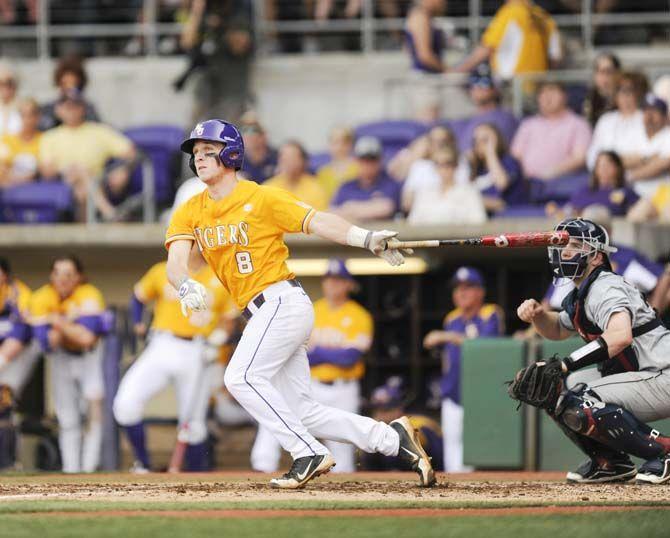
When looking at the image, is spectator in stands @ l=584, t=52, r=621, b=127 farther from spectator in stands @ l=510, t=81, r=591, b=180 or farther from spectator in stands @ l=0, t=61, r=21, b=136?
spectator in stands @ l=0, t=61, r=21, b=136

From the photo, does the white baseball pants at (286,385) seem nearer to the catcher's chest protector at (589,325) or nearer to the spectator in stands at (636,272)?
the catcher's chest protector at (589,325)

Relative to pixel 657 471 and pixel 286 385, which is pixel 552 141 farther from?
pixel 286 385

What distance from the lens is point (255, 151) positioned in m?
12.2

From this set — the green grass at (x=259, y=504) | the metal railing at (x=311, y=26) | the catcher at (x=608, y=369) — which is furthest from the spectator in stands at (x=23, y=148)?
the green grass at (x=259, y=504)

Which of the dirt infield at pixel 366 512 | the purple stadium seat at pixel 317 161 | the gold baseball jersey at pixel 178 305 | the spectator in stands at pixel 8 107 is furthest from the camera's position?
the spectator in stands at pixel 8 107

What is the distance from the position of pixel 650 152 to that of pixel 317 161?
2893 mm

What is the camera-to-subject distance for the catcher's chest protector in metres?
7.18

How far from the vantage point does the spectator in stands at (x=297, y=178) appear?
38.5 feet

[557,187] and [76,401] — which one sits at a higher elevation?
[557,187]

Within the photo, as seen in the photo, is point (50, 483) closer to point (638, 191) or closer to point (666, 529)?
point (666, 529)

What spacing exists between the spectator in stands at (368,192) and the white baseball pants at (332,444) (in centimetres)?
139

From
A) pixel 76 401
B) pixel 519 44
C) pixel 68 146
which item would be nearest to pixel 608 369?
pixel 76 401

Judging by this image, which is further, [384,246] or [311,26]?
[311,26]

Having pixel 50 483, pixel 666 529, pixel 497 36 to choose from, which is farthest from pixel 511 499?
pixel 497 36
